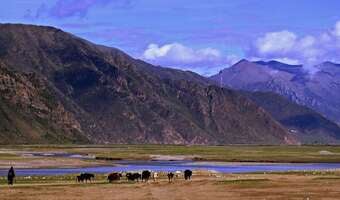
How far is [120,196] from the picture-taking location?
52.4 metres

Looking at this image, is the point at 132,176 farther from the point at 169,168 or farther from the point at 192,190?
the point at 169,168

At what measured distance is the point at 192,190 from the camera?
57031 mm

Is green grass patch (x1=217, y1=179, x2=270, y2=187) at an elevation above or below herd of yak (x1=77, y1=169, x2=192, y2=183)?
below

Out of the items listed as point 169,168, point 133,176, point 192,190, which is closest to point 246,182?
point 192,190

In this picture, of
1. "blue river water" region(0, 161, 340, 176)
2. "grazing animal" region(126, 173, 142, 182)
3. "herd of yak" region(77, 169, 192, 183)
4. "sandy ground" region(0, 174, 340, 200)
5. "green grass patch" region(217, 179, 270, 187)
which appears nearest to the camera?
"sandy ground" region(0, 174, 340, 200)

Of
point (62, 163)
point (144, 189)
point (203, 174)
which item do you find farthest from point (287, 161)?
point (144, 189)

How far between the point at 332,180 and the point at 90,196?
22256mm

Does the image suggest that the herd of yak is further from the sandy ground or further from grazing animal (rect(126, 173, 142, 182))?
the sandy ground

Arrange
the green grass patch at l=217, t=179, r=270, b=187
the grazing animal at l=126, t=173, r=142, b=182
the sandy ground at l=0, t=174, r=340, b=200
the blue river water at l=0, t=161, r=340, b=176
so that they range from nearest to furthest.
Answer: the sandy ground at l=0, t=174, r=340, b=200 < the green grass patch at l=217, t=179, r=270, b=187 < the grazing animal at l=126, t=173, r=142, b=182 < the blue river water at l=0, t=161, r=340, b=176

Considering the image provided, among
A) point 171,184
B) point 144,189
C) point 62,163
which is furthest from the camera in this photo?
point 62,163

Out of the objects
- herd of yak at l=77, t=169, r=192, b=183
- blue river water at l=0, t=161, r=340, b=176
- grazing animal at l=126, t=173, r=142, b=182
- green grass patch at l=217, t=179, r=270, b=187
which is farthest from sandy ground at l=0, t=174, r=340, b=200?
blue river water at l=0, t=161, r=340, b=176

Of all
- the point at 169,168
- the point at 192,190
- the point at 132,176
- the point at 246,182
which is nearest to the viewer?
the point at 192,190

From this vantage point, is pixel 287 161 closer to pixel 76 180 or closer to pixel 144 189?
pixel 76 180

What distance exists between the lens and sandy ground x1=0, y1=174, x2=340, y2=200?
51.6 meters
